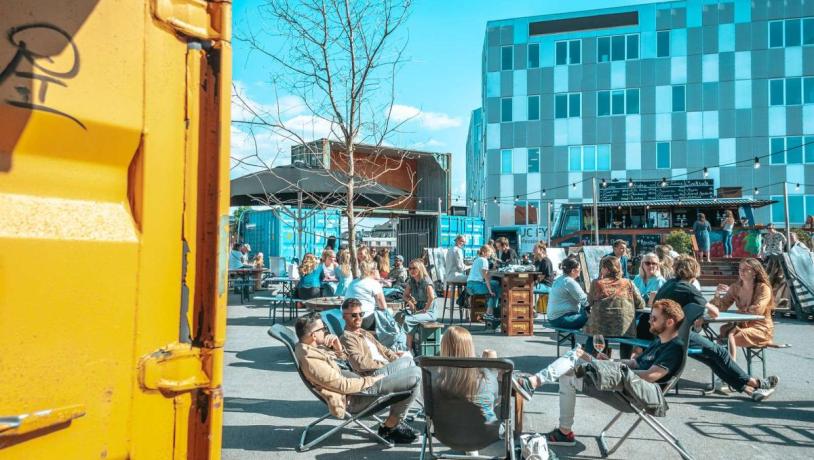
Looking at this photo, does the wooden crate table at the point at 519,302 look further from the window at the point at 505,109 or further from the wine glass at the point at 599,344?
the window at the point at 505,109

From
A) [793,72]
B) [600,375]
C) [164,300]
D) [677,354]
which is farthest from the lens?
[793,72]

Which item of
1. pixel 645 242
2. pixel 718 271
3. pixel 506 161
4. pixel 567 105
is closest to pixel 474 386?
pixel 718 271

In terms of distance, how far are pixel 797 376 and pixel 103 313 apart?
309 inches

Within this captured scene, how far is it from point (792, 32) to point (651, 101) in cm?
797

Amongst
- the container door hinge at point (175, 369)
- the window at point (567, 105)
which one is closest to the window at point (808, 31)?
the window at point (567, 105)

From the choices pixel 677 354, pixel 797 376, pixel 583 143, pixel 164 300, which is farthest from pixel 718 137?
pixel 164 300

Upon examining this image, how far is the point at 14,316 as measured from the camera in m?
1.42

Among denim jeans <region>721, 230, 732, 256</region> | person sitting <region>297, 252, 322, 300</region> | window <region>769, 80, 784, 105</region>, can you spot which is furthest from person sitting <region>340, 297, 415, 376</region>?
window <region>769, 80, 784, 105</region>

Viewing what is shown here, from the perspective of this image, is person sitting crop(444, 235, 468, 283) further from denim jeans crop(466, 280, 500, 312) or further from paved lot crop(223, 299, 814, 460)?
paved lot crop(223, 299, 814, 460)

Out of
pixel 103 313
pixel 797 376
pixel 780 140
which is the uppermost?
pixel 780 140

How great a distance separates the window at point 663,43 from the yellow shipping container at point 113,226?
35.6 meters

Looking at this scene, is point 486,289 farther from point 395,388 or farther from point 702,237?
point 702,237

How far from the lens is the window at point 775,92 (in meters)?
32.1

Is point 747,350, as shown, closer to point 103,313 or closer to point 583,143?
point 103,313
